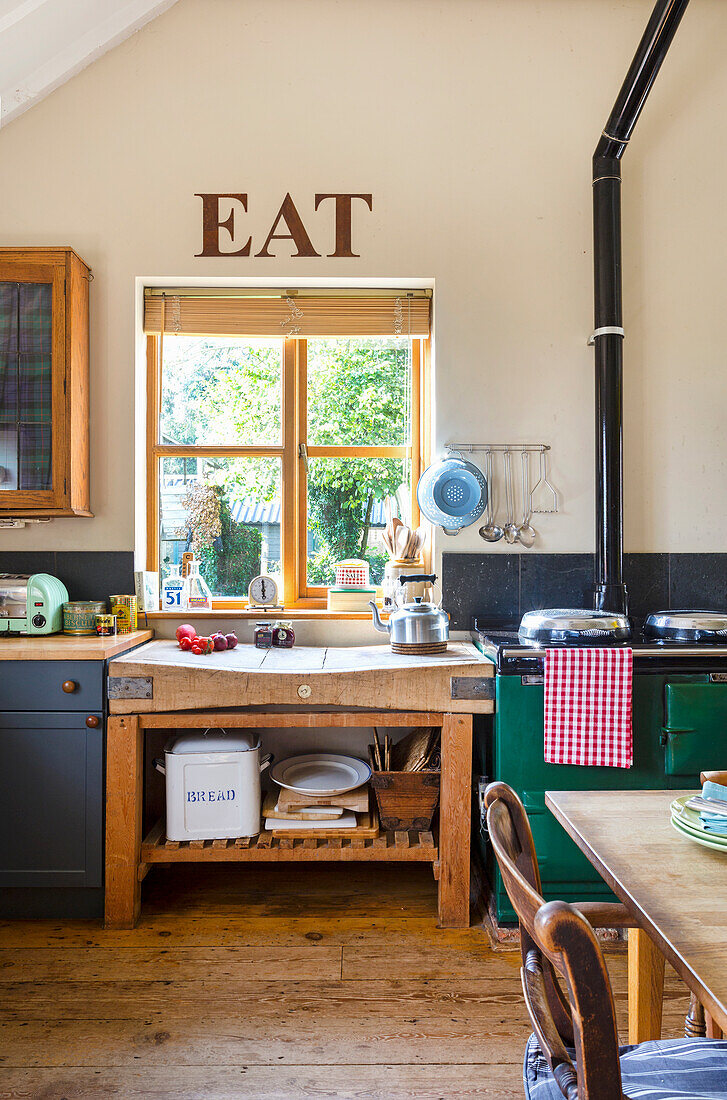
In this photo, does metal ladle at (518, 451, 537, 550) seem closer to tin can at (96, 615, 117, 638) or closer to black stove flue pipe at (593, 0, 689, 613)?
black stove flue pipe at (593, 0, 689, 613)

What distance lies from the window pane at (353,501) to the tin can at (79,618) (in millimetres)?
1051

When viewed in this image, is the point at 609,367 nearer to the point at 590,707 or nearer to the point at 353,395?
the point at 353,395

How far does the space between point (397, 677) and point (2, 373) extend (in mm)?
1967

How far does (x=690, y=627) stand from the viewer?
108 inches

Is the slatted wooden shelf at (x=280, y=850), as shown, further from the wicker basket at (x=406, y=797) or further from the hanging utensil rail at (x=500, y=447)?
the hanging utensil rail at (x=500, y=447)

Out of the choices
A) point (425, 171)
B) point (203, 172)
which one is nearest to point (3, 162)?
point (203, 172)

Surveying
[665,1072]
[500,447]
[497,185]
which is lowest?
[665,1072]

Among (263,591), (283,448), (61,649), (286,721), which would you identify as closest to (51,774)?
(61,649)

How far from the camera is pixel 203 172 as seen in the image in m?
3.27

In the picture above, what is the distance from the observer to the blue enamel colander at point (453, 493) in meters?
3.15

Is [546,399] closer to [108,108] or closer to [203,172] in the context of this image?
[203,172]

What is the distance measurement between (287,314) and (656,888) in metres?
2.86

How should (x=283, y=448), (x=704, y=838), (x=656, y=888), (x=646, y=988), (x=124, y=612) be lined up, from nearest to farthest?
(x=656, y=888)
(x=704, y=838)
(x=646, y=988)
(x=124, y=612)
(x=283, y=448)

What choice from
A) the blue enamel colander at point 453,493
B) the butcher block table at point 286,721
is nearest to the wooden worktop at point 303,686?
the butcher block table at point 286,721
